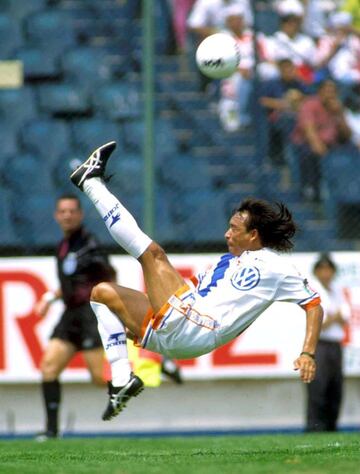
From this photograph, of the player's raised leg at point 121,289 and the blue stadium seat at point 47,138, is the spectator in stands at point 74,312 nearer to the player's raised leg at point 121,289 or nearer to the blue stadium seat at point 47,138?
the blue stadium seat at point 47,138

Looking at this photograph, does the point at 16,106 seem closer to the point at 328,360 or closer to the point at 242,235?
the point at 328,360

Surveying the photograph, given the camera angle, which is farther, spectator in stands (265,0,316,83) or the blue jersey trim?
spectator in stands (265,0,316,83)

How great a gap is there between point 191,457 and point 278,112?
632 cm

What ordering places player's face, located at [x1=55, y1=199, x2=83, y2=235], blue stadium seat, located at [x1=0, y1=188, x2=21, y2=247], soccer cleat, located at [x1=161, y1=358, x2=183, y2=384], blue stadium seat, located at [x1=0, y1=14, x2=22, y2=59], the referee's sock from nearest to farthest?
player's face, located at [x1=55, y1=199, x2=83, y2=235] < the referee's sock < soccer cleat, located at [x1=161, y1=358, x2=183, y2=384] < blue stadium seat, located at [x1=0, y1=188, x2=21, y2=247] < blue stadium seat, located at [x1=0, y1=14, x2=22, y2=59]

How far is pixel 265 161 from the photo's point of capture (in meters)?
13.4

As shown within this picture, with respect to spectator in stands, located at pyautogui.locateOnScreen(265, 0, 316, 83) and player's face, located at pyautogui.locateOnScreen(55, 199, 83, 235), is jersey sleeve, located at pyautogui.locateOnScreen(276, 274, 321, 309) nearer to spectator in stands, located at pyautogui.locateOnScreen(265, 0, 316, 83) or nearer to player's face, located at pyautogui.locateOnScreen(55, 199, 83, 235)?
player's face, located at pyautogui.locateOnScreen(55, 199, 83, 235)

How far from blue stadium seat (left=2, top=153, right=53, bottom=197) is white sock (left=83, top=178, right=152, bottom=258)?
16.7 feet

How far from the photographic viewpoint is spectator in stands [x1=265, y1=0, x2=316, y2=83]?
13.8m

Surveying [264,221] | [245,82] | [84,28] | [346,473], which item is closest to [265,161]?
[245,82]

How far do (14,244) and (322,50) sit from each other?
4170mm

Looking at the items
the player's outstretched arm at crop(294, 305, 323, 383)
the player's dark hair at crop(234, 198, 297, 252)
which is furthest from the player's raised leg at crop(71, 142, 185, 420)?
the player's outstretched arm at crop(294, 305, 323, 383)

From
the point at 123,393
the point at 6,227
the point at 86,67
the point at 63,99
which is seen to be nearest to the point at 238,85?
the point at 86,67

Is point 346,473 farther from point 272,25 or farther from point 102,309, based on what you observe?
point 272,25

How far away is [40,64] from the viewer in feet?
46.1
